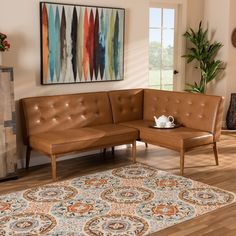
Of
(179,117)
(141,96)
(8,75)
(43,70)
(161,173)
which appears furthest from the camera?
(141,96)

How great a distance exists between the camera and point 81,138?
4.48 meters

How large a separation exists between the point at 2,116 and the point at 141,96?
6.88 feet

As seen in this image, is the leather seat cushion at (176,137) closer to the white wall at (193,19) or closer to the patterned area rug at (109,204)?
the patterned area rug at (109,204)

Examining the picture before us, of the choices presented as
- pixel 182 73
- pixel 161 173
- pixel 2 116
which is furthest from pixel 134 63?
pixel 2 116

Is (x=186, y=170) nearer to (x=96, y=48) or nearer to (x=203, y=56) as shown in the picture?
(x=96, y=48)

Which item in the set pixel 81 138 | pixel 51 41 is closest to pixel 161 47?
pixel 51 41

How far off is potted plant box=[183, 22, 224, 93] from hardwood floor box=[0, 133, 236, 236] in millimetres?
1195

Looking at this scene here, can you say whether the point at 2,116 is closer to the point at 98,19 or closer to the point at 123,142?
the point at 123,142

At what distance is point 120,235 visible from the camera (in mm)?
3080

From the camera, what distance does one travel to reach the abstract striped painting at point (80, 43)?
16.0ft

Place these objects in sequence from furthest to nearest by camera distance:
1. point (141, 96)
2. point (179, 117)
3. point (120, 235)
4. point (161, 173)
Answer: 1. point (141, 96)
2. point (179, 117)
3. point (161, 173)
4. point (120, 235)

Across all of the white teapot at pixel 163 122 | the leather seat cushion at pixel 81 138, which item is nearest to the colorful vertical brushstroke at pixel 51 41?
the leather seat cushion at pixel 81 138

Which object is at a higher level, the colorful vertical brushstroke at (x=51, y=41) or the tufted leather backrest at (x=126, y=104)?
the colorful vertical brushstroke at (x=51, y=41)

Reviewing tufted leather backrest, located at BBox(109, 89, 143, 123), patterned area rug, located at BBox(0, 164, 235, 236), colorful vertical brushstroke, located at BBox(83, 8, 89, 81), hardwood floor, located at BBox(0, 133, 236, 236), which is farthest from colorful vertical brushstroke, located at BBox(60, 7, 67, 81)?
patterned area rug, located at BBox(0, 164, 235, 236)
